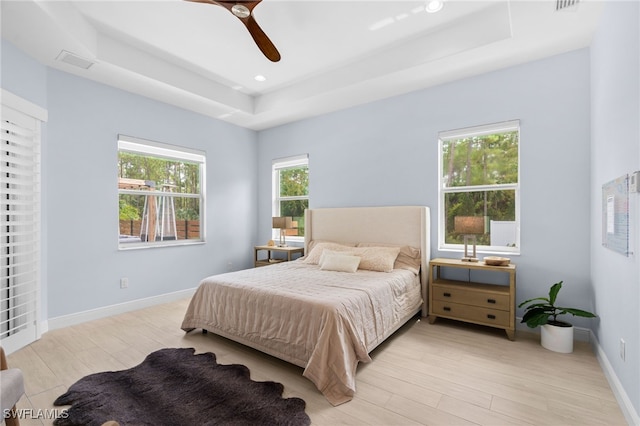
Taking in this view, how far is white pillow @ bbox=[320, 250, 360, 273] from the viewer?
3420mm

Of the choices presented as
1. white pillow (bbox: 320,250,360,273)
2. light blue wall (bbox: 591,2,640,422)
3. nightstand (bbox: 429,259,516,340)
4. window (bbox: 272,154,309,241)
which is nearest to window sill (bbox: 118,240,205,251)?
window (bbox: 272,154,309,241)

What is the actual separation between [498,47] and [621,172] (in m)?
1.62

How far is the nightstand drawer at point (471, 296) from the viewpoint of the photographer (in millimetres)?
2939

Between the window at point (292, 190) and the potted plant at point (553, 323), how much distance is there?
3.35 m

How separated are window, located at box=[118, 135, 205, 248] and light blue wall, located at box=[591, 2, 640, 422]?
470cm

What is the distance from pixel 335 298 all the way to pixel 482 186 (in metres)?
2.36

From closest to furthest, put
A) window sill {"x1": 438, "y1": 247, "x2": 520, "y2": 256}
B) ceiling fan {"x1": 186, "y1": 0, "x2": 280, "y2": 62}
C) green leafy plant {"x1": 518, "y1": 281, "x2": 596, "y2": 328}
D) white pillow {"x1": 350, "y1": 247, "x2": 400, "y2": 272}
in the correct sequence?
ceiling fan {"x1": 186, "y1": 0, "x2": 280, "y2": 62} < green leafy plant {"x1": 518, "y1": 281, "x2": 596, "y2": 328} < window sill {"x1": 438, "y1": 247, "x2": 520, "y2": 256} < white pillow {"x1": 350, "y1": 247, "x2": 400, "y2": 272}

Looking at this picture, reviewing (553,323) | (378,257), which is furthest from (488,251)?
(378,257)

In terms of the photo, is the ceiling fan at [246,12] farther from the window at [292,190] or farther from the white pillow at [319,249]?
the window at [292,190]

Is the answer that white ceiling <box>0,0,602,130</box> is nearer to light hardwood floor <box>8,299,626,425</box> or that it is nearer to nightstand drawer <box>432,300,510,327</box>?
nightstand drawer <box>432,300,510,327</box>

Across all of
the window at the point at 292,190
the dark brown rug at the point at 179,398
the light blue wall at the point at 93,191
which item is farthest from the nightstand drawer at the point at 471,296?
the light blue wall at the point at 93,191

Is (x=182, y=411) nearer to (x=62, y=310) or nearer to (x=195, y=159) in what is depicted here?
(x=62, y=310)

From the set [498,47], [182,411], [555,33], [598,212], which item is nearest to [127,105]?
[182,411]

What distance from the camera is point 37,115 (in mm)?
2959
